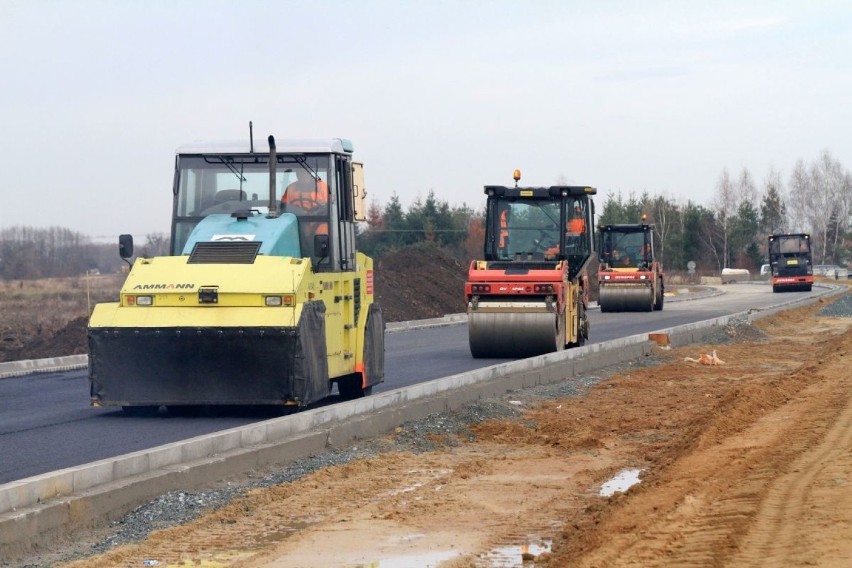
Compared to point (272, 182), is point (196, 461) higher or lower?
lower

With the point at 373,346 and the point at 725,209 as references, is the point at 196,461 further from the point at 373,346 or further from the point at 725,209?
the point at 725,209

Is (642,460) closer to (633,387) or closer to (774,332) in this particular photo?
(633,387)

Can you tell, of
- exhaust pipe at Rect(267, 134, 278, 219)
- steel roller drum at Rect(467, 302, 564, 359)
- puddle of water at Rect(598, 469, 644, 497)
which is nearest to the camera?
puddle of water at Rect(598, 469, 644, 497)

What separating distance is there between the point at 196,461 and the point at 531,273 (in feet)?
39.6

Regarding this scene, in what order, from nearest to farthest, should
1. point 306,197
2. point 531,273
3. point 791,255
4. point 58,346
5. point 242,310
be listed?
1. point 242,310
2. point 306,197
3. point 531,273
4. point 58,346
5. point 791,255

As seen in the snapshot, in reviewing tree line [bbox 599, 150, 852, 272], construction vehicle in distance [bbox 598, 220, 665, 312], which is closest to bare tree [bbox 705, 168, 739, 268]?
tree line [bbox 599, 150, 852, 272]

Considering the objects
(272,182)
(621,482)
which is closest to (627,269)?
(272,182)

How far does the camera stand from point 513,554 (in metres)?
6.96

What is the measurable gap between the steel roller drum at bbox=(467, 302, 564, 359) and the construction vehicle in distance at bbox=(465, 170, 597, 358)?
0.02m

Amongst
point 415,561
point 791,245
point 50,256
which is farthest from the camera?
point 50,256

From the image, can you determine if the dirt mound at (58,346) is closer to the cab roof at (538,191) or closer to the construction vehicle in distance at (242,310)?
the cab roof at (538,191)

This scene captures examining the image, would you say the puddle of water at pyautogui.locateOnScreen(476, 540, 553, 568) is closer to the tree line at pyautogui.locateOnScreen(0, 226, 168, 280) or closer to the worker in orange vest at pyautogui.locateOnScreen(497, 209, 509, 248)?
the worker in orange vest at pyautogui.locateOnScreen(497, 209, 509, 248)

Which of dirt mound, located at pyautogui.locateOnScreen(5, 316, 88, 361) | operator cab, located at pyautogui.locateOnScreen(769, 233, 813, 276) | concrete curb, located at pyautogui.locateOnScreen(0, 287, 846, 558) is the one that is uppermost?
operator cab, located at pyautogui.locateOnScreen(769, 233, 813, 276)

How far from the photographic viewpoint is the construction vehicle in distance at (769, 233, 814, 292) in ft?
215
